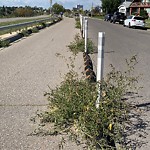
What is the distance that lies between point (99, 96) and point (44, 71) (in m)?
4.67

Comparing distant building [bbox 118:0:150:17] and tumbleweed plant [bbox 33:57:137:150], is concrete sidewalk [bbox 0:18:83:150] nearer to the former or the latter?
tumbleweed plant [bbox 33:57:137:150]

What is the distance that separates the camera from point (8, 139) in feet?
13.4

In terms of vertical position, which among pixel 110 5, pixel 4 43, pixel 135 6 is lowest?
pixel 4 43

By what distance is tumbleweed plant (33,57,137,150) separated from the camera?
3.87 meters

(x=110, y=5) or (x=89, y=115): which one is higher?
(x=110, y=5)

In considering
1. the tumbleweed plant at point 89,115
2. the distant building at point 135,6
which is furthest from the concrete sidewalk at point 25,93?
the distant building at point 135,6

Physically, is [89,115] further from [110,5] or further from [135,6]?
[110,5]

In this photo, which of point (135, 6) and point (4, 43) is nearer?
point (4, 43)

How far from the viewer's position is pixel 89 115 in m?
4.00

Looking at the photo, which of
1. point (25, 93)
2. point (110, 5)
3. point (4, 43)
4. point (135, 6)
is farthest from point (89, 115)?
point (110, 5)

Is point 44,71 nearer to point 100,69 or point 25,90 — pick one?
point 25,90

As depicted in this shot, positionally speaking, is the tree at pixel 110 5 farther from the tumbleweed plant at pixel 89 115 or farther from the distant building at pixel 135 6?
the tumbleweed plant at pixel 89 115

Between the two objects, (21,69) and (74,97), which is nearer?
(74,97)

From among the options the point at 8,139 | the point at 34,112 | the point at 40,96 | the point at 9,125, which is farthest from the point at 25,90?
the point at 8,139
